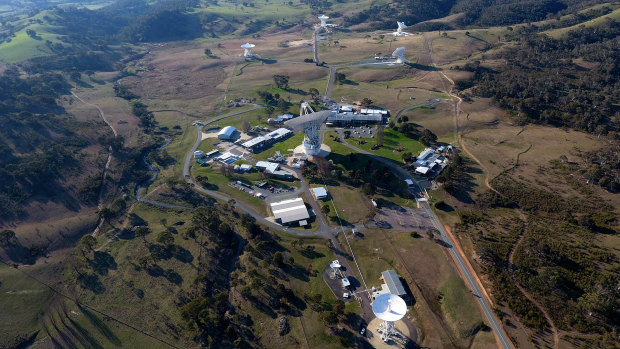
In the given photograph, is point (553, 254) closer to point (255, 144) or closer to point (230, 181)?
point (230, 181)

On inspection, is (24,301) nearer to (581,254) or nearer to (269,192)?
(269,192)

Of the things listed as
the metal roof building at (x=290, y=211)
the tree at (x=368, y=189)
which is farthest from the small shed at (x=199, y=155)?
the tree at (x=368, y=189)

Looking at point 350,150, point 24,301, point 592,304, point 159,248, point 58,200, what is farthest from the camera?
point 350,150

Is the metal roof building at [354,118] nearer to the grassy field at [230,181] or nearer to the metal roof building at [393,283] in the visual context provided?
the grassy field at [230,181]

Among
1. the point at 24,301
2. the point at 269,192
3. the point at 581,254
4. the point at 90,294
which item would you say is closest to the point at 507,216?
the point at 581,254

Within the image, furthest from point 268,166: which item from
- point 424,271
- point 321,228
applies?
point 424,271

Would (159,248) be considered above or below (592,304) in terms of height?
below

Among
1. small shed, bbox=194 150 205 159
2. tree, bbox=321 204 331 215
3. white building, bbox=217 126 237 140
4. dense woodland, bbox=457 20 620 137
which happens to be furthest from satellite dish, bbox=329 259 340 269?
dense woodland, bbox=457 20 620 137
